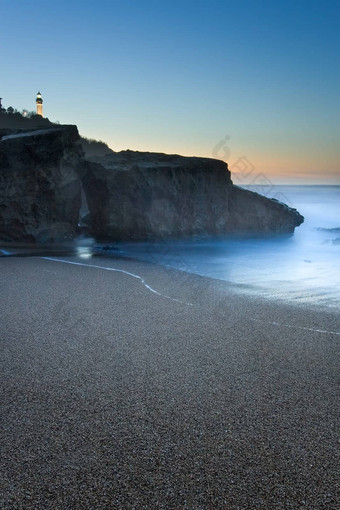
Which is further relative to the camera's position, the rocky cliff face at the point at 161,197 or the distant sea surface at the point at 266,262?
the rocky cliff face at the point at 161,197

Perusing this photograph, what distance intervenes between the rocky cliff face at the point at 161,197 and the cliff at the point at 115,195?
0.12 ft

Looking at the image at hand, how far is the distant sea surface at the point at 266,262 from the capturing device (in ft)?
25.0

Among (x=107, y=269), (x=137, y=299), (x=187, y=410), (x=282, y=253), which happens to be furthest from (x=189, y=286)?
(x=282, y=253)

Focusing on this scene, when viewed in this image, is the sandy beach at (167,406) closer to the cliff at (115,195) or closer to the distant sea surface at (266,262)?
the distant sea surface at (266,262)

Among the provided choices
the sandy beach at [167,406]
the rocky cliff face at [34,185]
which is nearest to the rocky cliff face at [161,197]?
the rocky cliff face at [34,185]

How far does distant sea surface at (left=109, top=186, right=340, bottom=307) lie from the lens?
763 centimetres

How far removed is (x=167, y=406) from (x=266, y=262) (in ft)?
31.2

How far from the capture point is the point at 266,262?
1203cm

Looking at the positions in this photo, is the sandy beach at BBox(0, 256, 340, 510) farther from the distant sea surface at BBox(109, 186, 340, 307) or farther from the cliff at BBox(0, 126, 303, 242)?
the cliff at BBox(0, 126, 303, 242)

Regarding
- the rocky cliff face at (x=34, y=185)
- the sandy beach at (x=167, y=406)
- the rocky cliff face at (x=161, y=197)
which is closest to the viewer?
the sandy beach at (x=167, y=406)

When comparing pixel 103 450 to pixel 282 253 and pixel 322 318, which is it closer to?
pixel 322 318

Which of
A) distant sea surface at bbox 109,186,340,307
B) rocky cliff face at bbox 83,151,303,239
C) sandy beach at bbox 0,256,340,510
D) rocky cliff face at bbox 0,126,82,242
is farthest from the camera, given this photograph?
rocky cliff face at bbox 83,151,303,239

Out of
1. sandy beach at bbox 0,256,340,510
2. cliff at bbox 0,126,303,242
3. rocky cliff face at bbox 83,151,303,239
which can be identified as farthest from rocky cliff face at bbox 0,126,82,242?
sandy beach at bbox 0,256,340,510

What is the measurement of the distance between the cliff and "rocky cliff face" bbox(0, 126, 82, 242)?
0.10 ft
